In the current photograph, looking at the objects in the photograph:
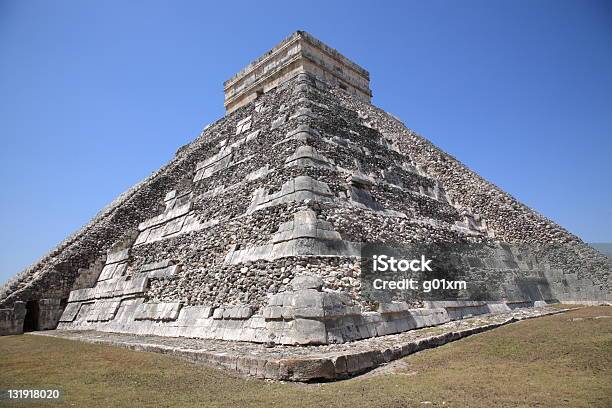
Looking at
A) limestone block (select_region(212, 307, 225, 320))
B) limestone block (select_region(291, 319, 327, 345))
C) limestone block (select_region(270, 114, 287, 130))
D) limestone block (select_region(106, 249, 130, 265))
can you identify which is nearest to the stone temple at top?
limestone block (select_region(270, 114, 287, 130))

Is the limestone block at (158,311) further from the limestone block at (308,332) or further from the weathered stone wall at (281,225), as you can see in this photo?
the limestone block at (308,332)

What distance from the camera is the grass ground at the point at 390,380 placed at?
457 centimetres

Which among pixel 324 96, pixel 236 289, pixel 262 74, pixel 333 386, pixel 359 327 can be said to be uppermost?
pixel 262 74

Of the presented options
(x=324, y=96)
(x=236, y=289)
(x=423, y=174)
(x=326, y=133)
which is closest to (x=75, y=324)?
(x=236, y=289)

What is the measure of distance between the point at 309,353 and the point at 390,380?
1.40 metres

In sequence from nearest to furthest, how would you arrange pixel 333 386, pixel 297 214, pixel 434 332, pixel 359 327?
pixel 333 386 → pixel 359 327 → pixel 434 332 → pixel 297 214

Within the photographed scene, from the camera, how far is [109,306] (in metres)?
13.5

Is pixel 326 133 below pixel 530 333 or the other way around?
the other way around

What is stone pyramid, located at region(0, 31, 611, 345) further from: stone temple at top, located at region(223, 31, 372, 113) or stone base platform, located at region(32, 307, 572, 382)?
stone base platform, located at region(32, 307, 572, 382)

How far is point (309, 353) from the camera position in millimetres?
6332

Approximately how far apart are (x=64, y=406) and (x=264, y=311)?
4.12m

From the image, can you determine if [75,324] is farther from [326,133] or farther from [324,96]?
[324,96]

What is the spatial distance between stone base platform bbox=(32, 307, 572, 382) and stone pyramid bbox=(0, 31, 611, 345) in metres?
0.40

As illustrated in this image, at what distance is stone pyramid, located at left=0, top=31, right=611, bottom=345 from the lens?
Answer: 855 centimetres
